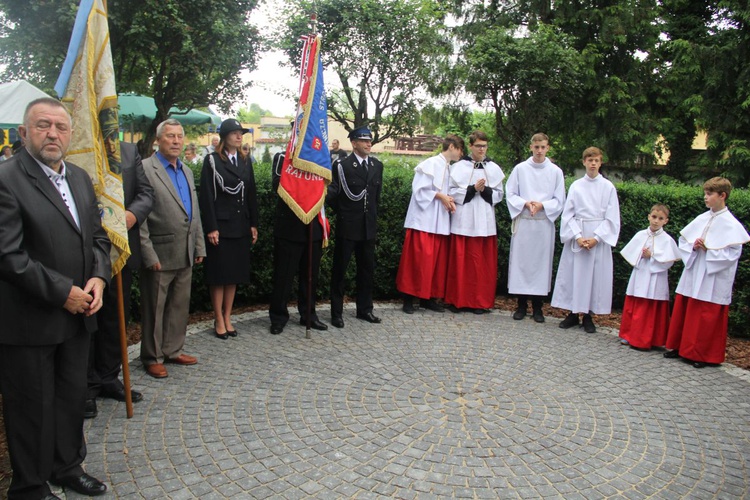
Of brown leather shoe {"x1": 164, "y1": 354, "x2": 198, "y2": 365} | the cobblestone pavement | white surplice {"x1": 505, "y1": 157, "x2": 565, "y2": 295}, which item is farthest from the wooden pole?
white surplice {"x1": 505, "y1": 157, "x2": 565, "y2": 295}

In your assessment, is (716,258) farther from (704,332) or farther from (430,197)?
(430,197)

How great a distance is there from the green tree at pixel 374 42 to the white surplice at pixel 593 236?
26.5 feet

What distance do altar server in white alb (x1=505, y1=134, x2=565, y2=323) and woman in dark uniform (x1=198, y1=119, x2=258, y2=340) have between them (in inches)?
130

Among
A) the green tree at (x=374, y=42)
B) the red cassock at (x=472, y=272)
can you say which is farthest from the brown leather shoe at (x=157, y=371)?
the green tree at (x=374, y=42)

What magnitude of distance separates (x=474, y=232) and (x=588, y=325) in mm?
1739

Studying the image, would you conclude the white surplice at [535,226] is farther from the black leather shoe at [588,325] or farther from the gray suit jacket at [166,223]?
the gray suit jacket at [166,223]

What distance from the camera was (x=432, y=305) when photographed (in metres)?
7.50

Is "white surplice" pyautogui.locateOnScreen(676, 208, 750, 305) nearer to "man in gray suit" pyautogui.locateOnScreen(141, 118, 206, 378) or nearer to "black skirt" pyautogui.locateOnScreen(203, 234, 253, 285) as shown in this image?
"black skirt" pyautogui.locateOnScreen(203, 234, 253, 285)

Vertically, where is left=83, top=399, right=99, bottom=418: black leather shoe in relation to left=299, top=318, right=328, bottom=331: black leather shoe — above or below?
below

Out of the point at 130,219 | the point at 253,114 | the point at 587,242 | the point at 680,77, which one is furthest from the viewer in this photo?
the point at 253,114

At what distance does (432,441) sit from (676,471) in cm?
155

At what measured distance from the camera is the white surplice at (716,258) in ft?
18.2

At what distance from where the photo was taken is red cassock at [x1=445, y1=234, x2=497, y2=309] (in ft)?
24.3

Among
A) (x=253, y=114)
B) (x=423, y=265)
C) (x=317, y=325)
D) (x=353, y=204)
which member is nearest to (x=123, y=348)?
(x=317, y=325)
